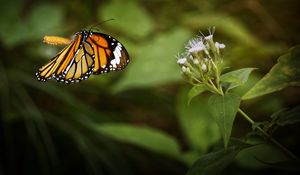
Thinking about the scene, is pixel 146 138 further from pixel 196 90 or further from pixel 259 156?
pixel 196 90

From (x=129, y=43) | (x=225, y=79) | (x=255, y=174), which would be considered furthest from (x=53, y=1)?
(x=225, y=79)

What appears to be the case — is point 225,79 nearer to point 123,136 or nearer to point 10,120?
point 123,136

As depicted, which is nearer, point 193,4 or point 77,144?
point 77,144

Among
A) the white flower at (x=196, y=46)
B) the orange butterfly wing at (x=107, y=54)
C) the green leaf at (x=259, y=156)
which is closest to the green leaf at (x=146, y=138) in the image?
the green leaf at (x=259, y=156)

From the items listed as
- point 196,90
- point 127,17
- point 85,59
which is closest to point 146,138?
point 85,59

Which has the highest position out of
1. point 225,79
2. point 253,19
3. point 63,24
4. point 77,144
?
point 63,24

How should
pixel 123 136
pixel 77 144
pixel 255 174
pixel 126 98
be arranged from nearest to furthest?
pixel 123 136 < pixel 255 174 < pixel 77 144 < pixel 126 98

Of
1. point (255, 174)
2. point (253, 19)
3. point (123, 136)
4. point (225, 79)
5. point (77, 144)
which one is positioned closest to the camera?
point (225, 79)
